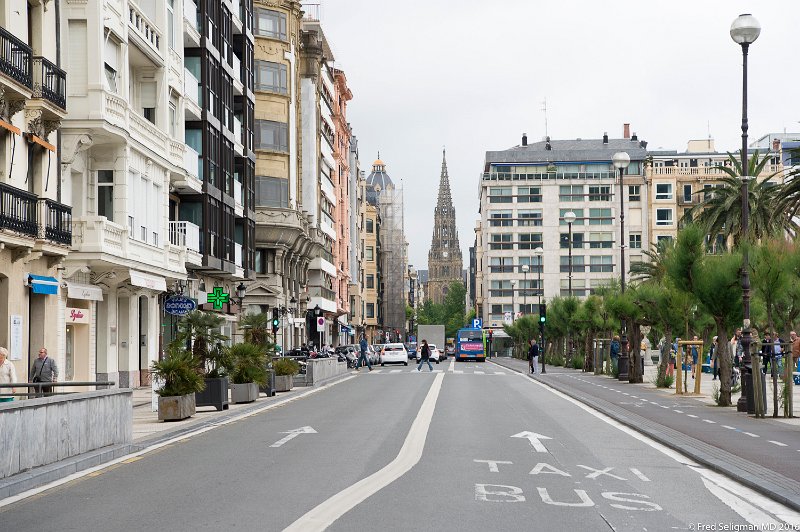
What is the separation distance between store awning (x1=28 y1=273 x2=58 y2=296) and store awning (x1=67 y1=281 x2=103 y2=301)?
4.77ft

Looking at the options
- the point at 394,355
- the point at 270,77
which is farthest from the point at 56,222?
the point at 394,355

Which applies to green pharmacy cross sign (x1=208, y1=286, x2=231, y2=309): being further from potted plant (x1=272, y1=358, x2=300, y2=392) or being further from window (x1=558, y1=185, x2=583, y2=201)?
window (x1=558, y1=185, x2=583, y2=201)

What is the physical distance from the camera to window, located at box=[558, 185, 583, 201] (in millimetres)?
139750

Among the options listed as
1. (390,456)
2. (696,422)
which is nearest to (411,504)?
(390,456)

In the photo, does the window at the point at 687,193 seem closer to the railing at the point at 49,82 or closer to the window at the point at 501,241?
the window at the point at 501,241

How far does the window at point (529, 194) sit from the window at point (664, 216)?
20.9 meters

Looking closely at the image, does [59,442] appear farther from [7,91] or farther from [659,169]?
[659,169]

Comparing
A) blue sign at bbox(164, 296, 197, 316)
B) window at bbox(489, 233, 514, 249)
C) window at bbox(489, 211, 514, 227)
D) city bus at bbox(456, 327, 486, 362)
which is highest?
window at bbox(489, 211, 514, 227)

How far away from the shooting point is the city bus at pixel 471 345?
97.8 metres

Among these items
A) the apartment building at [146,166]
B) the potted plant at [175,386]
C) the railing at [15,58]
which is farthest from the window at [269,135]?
the potted plant at [175,386]

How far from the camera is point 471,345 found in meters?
98.4

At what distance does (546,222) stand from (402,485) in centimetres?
13017

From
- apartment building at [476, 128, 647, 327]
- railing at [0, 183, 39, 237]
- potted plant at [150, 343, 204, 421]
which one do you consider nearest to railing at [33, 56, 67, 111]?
railing at [0, 183, 39, 237]

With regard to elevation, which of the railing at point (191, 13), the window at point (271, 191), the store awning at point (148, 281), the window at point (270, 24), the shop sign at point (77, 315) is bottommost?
the shop sign at point (77, 315)
